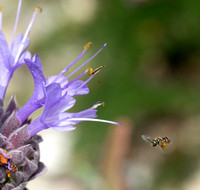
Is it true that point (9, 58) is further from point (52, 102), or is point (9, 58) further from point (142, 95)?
point (142, 95)

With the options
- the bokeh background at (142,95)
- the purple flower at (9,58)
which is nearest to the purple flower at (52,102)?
the purple flower at (9,58)

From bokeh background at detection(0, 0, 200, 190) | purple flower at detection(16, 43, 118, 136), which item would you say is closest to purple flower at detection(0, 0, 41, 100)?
purple flower at detection(16, 43, 118, 136)

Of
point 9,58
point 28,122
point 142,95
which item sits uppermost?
point 142,95

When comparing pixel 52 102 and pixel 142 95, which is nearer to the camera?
pixel 52 102

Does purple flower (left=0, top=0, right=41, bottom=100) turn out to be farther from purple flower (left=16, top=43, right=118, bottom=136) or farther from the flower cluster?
purple flower (left=16, top=43, right=118, bottom=136)

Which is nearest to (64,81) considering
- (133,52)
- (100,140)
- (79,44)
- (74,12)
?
(100,140)

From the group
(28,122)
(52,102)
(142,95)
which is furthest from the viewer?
(142,95)

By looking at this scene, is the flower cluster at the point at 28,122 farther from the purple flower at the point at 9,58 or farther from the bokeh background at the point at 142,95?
the bokeh background at the point at 142,95

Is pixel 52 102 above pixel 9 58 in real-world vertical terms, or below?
below

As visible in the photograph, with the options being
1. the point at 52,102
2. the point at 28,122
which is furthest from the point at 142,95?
the point at 52,102
